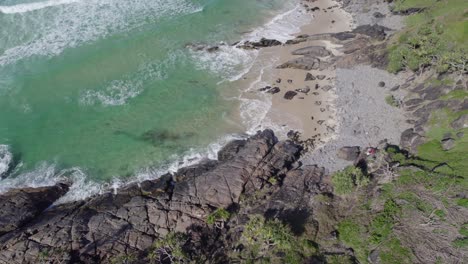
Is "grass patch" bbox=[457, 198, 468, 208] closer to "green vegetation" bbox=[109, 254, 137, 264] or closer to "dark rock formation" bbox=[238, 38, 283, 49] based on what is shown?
"green vegetation" bbox=[109, 254, 137, 264]

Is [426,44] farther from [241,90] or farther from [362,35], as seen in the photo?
[241,90]

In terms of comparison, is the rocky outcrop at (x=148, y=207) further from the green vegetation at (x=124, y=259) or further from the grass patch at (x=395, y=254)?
the grass patch at (x=395, y=254)

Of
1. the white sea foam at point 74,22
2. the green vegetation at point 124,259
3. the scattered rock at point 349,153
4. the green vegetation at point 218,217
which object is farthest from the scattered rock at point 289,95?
the green vegetation at point 124,259

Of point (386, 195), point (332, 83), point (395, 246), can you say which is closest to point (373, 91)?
point (332, 83)

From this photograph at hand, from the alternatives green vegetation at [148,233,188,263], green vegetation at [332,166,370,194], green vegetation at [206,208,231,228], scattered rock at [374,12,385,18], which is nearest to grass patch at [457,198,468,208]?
green vegetation at [332,166,370,194]

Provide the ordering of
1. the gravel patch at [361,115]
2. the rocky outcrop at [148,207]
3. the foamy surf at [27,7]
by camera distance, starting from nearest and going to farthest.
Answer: the rocky outcrop at [148,207] < the gravel patch at [361,115] < the foamy surf at [27,7]

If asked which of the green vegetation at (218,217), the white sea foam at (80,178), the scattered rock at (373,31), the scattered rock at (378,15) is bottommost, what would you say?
the white sea foam at (80,178)

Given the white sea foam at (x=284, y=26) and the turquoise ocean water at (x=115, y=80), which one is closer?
the turquoise ocean water at (x=115, y=80)
